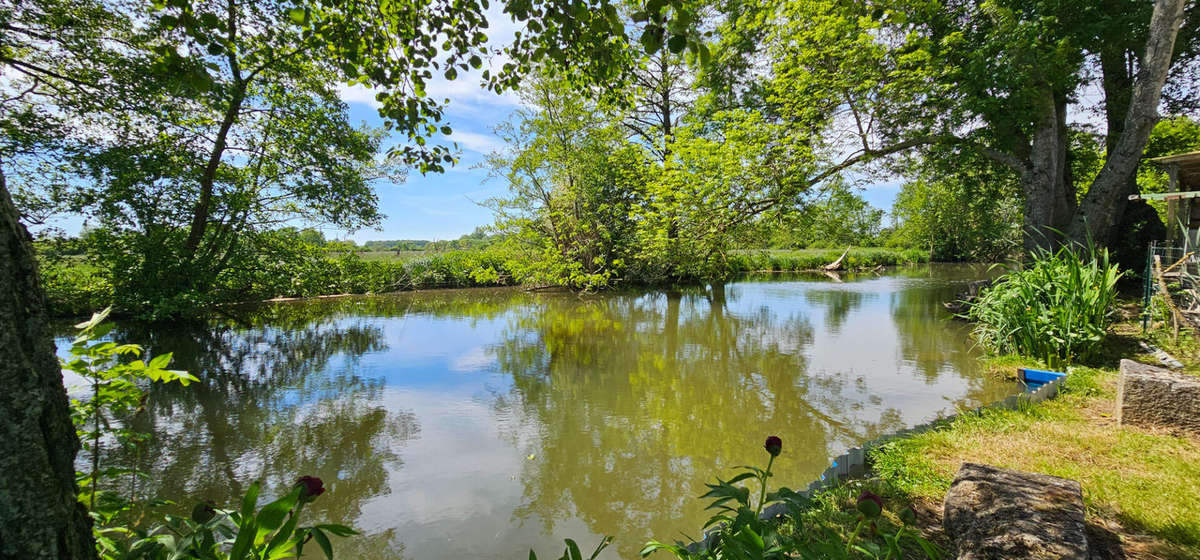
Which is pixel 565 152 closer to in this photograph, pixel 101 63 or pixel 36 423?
pixel 101 63

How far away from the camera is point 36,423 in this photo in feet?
3.46

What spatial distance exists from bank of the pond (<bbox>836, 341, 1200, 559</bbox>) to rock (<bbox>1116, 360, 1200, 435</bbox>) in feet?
0.32

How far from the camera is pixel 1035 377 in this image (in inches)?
197

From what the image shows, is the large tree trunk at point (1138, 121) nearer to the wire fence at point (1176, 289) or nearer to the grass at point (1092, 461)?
the wire fence at point (1176, 289)

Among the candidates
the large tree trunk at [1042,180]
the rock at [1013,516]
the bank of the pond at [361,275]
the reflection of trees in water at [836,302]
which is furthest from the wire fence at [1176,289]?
the bank of the pond at [361,275]

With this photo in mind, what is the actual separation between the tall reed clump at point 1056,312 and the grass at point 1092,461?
5.50 ft

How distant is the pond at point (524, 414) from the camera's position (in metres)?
2.97

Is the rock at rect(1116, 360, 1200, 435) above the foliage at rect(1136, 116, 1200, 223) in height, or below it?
below

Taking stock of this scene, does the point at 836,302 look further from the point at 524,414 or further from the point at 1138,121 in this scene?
the point at 524,414

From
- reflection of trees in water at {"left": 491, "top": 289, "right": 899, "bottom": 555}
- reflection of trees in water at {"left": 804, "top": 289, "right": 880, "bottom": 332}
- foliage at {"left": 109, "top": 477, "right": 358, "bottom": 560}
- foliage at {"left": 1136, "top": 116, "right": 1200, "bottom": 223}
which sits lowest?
reflection of trees in water at {"left": 491, "top": 289, "right": 899, "bottom": 555}

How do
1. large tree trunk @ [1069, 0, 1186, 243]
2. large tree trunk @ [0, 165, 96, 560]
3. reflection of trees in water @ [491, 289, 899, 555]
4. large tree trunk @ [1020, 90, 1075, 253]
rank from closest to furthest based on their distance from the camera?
large tree trunk @ [0, 165, 96, 560], reflection of trees in water @ [491, 289, 899, 555], large tree trunk @ [1069, 0, 1186, 243], large tree trunk @ [1020, 90, 1075, 253]

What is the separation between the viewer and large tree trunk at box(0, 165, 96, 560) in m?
1.01

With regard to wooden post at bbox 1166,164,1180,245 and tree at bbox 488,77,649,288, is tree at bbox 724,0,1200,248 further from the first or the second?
tree at bbox 488,77,649,288

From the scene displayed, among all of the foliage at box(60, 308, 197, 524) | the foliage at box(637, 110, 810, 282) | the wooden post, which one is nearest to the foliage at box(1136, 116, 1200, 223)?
the wooden post
